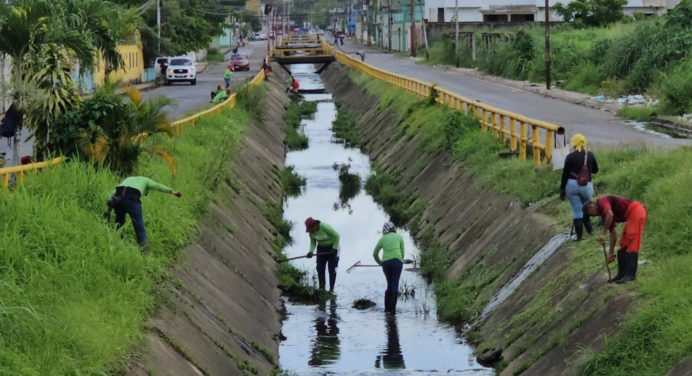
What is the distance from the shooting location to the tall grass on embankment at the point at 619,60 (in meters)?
39.6

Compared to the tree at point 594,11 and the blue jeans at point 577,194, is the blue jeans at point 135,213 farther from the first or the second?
the tree at point 594,11

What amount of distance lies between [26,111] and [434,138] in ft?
51.8

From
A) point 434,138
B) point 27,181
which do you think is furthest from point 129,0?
point 27,181

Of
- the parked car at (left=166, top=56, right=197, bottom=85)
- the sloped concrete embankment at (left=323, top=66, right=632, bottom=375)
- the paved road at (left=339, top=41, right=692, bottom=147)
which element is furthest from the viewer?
the parked car at (left=166, top=56, right=197, bottom=85)

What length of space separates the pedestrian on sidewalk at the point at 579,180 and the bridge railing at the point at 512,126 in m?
3.98

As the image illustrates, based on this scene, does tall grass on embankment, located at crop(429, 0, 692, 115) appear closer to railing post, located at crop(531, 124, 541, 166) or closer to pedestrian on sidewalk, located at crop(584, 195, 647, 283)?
railing post, located at crop(531, 124, 541, 166)

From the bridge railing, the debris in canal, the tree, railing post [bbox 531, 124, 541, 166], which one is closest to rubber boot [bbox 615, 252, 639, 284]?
the bridge railing

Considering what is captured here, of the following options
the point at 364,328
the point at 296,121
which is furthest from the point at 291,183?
the point at 296,121

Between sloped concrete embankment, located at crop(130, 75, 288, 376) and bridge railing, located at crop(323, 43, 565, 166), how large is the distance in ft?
17.8

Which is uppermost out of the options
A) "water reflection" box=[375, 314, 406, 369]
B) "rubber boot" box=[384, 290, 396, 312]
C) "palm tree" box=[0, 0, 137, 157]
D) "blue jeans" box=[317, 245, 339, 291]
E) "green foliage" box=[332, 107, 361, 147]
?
"palm tree" box=[0, 0, 137, 157]

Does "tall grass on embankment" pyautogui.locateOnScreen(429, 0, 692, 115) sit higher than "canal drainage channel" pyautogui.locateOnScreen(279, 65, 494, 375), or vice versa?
"tall grass on embankment" pyautogui.locateOnScreen(429, 0, 692, 115)

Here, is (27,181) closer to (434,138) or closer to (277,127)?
(434,138)

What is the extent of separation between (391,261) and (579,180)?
177 inches

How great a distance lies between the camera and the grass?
46706mm
